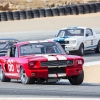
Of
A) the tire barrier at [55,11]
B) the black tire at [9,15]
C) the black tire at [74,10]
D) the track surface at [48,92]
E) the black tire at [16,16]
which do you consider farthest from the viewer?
the black tire at [74,10]

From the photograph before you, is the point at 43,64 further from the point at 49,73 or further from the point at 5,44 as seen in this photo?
the point at 5,44

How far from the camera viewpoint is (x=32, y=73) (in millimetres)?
12602

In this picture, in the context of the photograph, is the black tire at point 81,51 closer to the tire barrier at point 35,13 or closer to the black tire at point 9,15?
the black tire at point 9,15

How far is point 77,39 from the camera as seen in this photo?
23.8 meters

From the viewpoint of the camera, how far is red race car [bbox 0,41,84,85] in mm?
12586

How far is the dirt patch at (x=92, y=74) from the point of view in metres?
16.0

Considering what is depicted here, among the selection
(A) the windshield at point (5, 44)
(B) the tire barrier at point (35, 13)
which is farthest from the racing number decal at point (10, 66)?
(B) the tire barrier at point (35, 13)

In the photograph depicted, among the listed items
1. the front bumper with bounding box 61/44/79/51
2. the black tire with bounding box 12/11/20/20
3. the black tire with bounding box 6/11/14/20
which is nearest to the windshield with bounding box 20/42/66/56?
the front bumper with bounding box 61/44/79/51

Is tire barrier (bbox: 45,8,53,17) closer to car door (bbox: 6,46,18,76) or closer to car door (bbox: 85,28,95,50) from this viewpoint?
car door (bbox: 85,28,95,50)

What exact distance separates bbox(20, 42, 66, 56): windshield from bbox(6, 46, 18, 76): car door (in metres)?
0.29

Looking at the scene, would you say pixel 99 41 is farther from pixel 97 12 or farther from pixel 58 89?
pixel 97 12

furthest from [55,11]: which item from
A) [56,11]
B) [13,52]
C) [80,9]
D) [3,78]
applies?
[13,52]

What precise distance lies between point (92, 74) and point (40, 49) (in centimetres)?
378

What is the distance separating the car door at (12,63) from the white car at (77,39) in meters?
9.17
